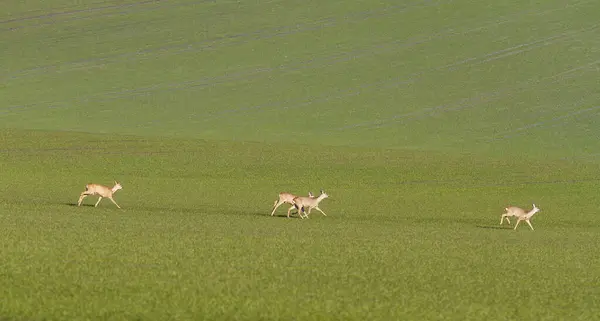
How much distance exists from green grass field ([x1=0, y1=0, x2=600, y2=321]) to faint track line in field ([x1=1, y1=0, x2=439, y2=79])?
271 millimetres

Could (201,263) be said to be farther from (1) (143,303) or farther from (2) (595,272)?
(2) (595,272)

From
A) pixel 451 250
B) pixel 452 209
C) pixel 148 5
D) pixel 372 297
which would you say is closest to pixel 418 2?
pixel 148 5

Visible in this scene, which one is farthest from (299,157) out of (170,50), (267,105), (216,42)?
(216,42)

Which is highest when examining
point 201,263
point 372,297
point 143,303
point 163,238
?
point 163,238

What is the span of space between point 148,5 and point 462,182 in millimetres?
47917

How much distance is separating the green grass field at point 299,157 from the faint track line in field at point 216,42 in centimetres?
27

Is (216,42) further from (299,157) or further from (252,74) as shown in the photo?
(299,157)

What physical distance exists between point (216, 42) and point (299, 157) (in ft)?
100.0

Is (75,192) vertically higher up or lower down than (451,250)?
higher up

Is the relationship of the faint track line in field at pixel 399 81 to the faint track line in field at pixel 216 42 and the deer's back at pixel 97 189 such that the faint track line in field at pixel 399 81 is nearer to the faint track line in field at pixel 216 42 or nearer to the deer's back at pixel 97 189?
the faint track line in field at pixel 216 42

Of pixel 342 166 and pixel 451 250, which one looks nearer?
pixel 451 250

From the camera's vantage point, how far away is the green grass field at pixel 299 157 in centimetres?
1247

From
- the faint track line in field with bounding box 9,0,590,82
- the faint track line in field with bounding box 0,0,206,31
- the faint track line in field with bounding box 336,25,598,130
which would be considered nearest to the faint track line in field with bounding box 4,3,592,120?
the faint track line in field with bounding box 336,25,598,130

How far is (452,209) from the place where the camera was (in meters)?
31.6
